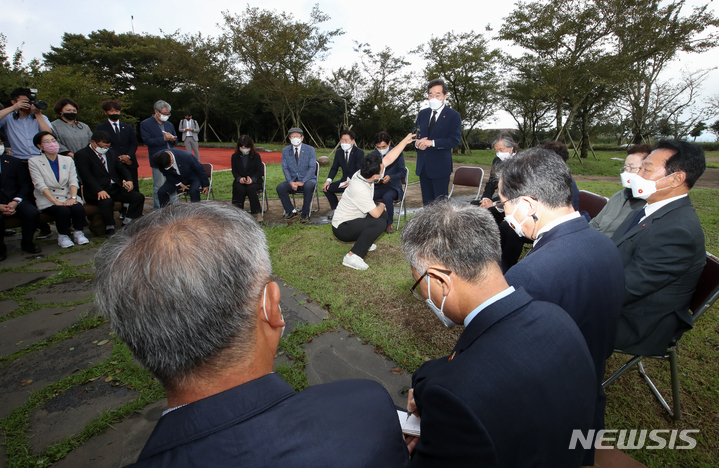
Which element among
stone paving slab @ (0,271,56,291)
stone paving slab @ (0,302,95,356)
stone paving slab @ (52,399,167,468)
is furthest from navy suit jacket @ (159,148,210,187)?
stone paving slab @ (52,399,167,468)

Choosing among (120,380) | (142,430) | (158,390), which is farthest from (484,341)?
(120,380)

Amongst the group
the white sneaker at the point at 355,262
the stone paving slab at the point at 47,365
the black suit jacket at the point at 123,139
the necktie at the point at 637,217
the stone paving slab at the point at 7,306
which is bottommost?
the stone paving slab at the point at 47,365

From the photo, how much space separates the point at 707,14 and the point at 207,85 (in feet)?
98.7

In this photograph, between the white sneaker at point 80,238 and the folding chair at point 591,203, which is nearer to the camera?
the folding chair at point 591,203

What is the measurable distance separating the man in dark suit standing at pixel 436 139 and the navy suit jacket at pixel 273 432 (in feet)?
14.4

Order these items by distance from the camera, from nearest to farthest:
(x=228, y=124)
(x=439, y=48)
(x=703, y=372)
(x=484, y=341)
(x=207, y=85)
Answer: (x=484, y=341)
(x=703, y=372)
(x=439, y=48)
(x=207, y=85)
(x=228, y=124)

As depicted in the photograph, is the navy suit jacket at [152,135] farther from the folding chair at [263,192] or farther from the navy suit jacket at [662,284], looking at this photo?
the navy suit jacket at [662,284]

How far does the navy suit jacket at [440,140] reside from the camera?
508 centimetres

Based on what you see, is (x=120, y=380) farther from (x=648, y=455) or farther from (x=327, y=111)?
(x=327, y=111)

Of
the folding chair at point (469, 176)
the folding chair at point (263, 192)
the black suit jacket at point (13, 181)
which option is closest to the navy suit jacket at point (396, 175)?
the folding chair at point (469, 176)

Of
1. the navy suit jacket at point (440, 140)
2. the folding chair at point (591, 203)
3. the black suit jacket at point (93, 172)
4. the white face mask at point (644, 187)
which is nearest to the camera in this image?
the white face mask at point (644, 187)

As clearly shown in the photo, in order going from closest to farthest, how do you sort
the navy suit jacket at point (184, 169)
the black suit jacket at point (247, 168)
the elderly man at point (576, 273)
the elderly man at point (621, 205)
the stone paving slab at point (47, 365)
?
the elderly man at point (576, 273) < the stone paving slab at point (47, 365) < the elderly man at point (621, 205) < the navy suit jacket at point (184, 169) < the black suit jacket at point (247, 168)

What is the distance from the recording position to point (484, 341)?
42.4 inches

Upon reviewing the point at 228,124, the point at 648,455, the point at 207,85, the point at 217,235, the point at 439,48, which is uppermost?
the point at 439,48
